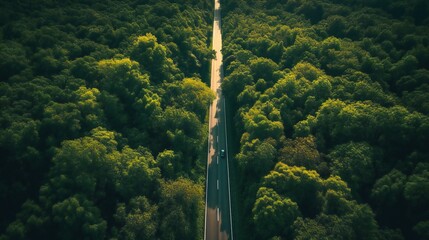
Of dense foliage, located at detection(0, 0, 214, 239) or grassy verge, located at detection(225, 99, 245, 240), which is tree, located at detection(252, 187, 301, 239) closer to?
grassy verge, located at detection(225, 99, 245, 240)

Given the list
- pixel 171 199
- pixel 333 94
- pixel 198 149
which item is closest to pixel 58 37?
pixel 198 149

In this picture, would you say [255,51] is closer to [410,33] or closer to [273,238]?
[410,33]

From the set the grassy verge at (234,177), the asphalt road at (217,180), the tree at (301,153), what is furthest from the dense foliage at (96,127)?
the tree at (301,153)

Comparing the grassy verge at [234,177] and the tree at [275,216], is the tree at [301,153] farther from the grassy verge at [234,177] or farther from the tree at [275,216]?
the grassy verge at [234,177]

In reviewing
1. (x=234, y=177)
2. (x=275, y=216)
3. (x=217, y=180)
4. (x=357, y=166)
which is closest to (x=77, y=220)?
(x=217, y=180)

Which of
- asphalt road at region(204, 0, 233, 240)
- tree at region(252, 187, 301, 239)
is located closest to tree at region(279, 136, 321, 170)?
tree at region(252, 187, 301, 239)

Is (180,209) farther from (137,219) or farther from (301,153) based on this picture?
(301,153)
